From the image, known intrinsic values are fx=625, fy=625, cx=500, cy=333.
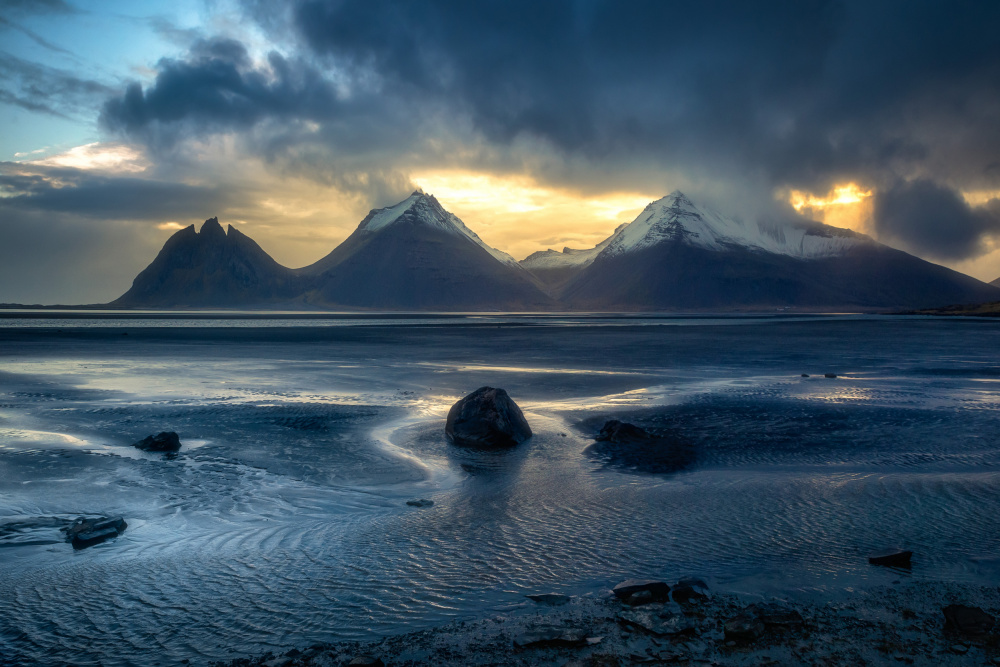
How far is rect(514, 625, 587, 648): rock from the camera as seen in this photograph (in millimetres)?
6027

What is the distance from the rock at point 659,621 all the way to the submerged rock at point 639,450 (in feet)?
20.8

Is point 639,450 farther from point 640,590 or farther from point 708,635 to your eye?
point 708,635

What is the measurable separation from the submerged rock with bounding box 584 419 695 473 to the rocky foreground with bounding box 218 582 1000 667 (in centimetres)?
614

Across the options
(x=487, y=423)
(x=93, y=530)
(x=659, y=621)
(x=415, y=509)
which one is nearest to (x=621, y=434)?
(x=487, y=423)

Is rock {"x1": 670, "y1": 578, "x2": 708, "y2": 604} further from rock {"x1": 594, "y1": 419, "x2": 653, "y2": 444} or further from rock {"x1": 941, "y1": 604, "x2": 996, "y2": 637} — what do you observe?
rock {"x1": 594, "y1": 419, "x2": 653, "y2": 444}

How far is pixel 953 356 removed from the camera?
40219mm

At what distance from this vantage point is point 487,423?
599 inches

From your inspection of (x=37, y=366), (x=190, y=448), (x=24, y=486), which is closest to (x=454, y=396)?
(x=190, y=448)

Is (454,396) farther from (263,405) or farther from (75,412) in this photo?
(75,412)

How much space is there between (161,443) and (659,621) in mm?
12210

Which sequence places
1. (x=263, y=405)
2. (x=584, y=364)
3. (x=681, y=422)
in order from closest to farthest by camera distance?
(x=681, y=422) → (x=263, y=405) → (x=584, y=364)

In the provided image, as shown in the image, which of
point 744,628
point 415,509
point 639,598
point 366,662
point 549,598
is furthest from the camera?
point 415,509

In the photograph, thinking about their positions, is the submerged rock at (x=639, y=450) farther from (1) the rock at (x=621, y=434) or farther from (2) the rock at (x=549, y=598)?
(2) the rock at (x=549, y=598)

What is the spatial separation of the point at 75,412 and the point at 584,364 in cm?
2408
